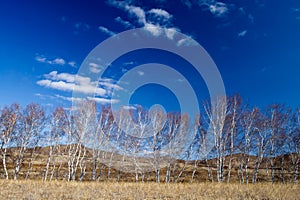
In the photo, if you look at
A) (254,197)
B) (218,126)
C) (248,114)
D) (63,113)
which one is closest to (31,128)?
(63,113)

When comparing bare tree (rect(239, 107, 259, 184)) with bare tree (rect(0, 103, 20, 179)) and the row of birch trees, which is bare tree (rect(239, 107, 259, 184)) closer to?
the row of birch trees

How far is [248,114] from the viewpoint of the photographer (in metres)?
32.4

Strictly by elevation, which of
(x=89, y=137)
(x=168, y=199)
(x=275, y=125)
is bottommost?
(x=168, y=199)

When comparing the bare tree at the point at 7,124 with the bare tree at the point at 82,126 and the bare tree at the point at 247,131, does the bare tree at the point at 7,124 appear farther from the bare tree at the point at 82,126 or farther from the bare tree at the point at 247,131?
the bare tree at the point at 247,131

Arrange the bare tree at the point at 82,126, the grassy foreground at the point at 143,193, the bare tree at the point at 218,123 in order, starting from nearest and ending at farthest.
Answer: the grassy foreground at the point at 143,193
the bare tree at the point at 218,123
the bare tree at the point at 82,126

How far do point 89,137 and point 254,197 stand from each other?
26292 millimetres

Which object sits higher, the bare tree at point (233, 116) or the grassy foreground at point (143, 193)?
the bare tree at point (233, 116)

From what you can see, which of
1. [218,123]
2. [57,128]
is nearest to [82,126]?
[57,128]

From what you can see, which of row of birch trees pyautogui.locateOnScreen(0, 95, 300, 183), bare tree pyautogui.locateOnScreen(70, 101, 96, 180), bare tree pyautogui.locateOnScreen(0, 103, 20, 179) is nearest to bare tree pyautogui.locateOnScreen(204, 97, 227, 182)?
row of birch trees pyautogui.locateOnScreen(0, 95, 300, 183)

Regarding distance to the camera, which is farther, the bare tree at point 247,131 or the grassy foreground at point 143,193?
the bare tree at point 247,131

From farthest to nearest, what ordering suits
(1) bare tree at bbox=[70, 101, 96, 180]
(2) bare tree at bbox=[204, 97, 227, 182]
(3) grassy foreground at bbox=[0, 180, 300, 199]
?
(1) bare tree at bbox=[70, 101, 96, 180]
(2) bare tree at bbox=[204, 97, 227, 182]
(3) grassy foreground at bbox=[0, 180, 300, 199]

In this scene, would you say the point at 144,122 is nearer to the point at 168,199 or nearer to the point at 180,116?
the point at 180,116

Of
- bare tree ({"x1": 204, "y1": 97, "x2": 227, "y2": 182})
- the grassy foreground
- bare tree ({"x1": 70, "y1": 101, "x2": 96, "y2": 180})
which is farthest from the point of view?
bare tree ({"x1": 70, "y1": 101, "x2": 96, "y2": 180})

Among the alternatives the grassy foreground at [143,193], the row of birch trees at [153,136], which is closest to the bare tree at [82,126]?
the row of birch trees at [153,136]
